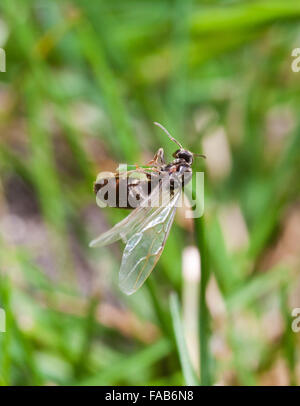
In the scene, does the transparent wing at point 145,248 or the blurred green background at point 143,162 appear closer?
the transparent wing at point 145,248

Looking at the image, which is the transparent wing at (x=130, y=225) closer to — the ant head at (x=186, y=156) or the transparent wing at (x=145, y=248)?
the transparent wing at (x=145, y=248)

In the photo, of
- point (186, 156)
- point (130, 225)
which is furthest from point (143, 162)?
point (130, 225)

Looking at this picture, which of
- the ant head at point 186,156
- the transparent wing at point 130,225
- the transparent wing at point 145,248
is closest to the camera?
the transparent wing at point 145,248

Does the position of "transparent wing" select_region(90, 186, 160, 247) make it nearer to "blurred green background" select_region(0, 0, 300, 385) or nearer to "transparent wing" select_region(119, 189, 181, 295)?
"transparent wing" select_region(119, 189, 181, 295)

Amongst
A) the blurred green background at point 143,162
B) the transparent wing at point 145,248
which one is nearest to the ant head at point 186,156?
the transparent wing at point 145,248

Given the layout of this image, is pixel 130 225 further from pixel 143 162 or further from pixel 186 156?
pixel 143 162

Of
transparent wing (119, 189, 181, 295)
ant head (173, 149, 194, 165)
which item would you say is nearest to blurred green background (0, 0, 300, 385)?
transparent wing (119, 189, 181, 295)

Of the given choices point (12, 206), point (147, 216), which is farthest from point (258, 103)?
point (147, 216)

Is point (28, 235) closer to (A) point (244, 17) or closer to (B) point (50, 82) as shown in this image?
(B) point (50, 82)

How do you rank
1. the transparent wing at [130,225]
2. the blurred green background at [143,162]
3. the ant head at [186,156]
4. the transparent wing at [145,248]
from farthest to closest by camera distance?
1. the blurred green background at [143,162]
2. the ant head at [186,156]
3. the transparent wing at [130,225]
4. the transparent wing at [145,248]
